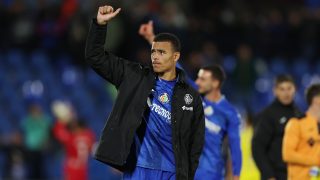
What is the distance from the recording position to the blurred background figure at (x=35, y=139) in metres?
17.4

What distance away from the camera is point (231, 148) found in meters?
10.1

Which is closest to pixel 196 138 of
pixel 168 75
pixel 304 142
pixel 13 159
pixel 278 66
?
pixel 168 75

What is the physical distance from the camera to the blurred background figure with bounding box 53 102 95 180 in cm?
1698

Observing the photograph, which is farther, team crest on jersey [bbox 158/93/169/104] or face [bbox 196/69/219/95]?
face [bbox 196/69/219/95]

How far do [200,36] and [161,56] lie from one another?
11.9 metres

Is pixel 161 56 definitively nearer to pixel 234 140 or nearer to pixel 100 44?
pixel 100 44

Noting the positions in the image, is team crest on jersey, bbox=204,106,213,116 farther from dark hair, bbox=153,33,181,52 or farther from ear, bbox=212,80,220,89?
dark hair, bbox=153,33,181,52

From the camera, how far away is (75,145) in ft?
56.2

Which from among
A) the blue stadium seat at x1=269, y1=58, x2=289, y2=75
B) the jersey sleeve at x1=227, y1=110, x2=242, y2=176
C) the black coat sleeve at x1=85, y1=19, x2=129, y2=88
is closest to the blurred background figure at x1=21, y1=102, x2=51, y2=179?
the blue stadium seat at x1=269, y1=58, x2=289, y2=75

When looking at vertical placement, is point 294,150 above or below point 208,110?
below

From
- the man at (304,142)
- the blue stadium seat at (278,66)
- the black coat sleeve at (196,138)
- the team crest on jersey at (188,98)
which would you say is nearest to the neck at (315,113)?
the man at (304,142)

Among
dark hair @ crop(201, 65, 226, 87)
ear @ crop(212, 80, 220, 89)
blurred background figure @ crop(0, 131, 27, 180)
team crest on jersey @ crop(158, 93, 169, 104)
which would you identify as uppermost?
dark hair @ crop(201, 65, 226, 87)

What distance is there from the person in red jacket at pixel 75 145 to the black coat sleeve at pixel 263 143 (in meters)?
7.40

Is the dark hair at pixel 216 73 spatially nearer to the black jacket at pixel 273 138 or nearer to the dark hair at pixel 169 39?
the black jacket at pixel 273 138
